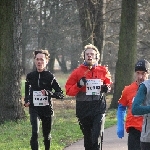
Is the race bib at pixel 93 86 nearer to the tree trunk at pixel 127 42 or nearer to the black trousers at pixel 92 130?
the black trousers at pixel 92 130

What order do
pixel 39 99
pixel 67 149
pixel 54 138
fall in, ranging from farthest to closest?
pixel 54 138 < pixel 67 149 < pixel 39 99

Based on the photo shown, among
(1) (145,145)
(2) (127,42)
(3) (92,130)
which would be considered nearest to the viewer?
(1) (145,145)

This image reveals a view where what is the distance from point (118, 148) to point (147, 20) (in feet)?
53.4

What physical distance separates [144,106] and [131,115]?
1358mm

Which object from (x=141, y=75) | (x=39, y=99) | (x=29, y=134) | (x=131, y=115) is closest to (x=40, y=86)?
(x=39, y=99)

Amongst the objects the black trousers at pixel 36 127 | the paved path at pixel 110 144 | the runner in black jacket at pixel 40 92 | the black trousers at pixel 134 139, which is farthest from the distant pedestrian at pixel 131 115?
the paved path at pixel 110 144

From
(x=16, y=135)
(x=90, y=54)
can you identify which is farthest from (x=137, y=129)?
(x=16, y=135)

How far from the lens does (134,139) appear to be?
5.67 metres

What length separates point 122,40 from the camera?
1577cm

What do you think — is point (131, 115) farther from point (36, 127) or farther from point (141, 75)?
point (36, 127)

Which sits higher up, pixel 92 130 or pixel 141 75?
pixel 141 75

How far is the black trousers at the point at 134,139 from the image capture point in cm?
560

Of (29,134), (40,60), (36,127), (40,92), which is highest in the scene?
(40,60)

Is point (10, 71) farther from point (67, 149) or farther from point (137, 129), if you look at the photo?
point (137, 129)
